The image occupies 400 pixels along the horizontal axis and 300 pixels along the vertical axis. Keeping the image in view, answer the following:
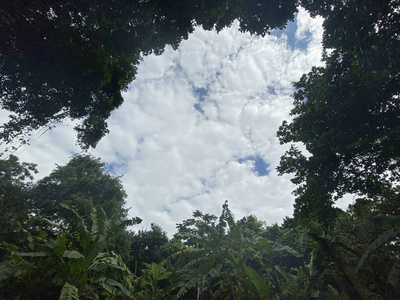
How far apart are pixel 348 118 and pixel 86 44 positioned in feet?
42.8

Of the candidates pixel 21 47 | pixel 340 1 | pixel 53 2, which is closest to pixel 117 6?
pixel 53 2

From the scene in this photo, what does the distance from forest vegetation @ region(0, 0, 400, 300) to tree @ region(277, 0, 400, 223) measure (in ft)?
0.19

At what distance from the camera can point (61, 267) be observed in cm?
652

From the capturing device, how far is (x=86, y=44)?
9.82 metres

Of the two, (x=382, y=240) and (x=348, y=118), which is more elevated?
(x=348, y=118)

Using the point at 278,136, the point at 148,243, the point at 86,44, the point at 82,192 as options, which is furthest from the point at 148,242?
the point at 86,44

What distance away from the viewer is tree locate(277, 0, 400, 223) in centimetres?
911

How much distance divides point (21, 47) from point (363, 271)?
15705 millimetres

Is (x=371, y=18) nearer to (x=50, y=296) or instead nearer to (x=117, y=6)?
(x=117, y=6)

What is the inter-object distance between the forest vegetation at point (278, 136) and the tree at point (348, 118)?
0.06 metres

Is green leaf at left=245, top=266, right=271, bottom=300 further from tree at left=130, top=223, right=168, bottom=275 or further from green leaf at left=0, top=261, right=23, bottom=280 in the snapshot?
tree at left=130, top=223, right=168, bottom=275

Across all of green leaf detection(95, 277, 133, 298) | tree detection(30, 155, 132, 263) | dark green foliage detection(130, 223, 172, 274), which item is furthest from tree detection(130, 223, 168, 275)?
green leaf detection(95, 277, 133, 298)

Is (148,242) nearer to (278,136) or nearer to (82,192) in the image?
(82,192)

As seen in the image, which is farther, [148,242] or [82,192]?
[148,242]
